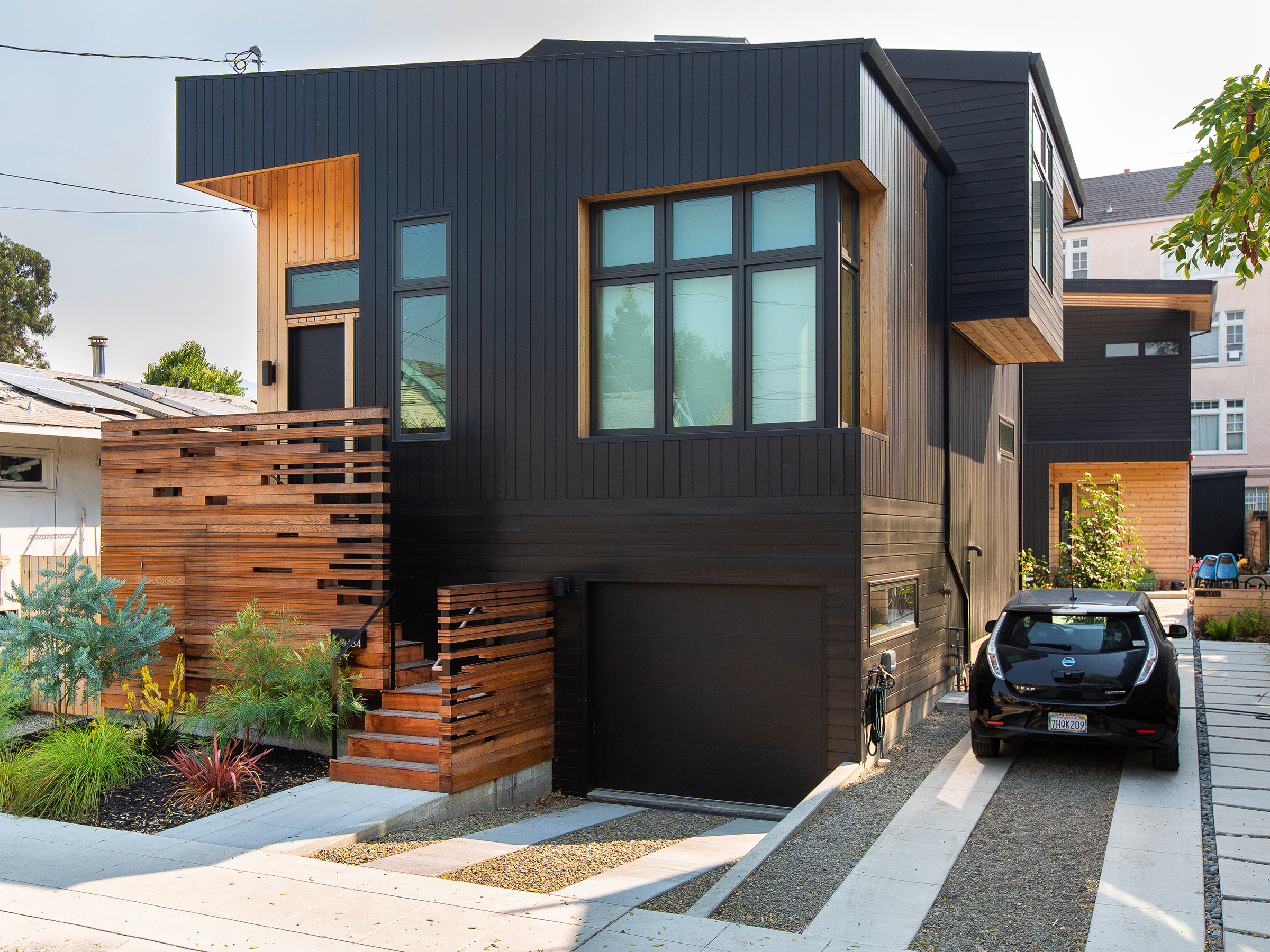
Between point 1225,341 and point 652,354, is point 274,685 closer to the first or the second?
point 652,354

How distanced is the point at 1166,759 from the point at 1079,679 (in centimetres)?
89

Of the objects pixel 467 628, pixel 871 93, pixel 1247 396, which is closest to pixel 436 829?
pixel 467 628

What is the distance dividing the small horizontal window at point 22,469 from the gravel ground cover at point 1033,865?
13.6 m

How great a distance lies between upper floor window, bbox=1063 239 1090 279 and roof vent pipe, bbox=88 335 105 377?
100 feet

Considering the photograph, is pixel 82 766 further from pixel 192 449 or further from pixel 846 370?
pixel 846 370

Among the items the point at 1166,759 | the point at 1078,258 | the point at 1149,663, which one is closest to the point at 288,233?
the point at 1149,663

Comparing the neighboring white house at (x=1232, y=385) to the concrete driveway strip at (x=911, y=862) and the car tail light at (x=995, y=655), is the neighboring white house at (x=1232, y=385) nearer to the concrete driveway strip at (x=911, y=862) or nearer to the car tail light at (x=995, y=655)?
the car tail light at (x=995, y=655)

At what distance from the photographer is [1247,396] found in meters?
30.0

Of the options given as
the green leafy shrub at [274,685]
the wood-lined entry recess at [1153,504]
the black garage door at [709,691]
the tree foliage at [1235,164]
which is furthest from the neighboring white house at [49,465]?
the wood-lined entry recess at [1153,504]

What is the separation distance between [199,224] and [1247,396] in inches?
1486

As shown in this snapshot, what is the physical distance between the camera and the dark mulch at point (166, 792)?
6574 millimetres

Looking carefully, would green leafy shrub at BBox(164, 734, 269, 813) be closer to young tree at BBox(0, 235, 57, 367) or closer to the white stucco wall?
the white stucco wall

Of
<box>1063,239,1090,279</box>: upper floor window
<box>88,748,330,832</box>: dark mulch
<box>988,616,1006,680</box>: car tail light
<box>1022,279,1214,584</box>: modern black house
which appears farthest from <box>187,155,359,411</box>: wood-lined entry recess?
<box>1063,239,1090,279</box>: upper floor window

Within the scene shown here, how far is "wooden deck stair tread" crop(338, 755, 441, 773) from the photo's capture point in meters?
7.55
